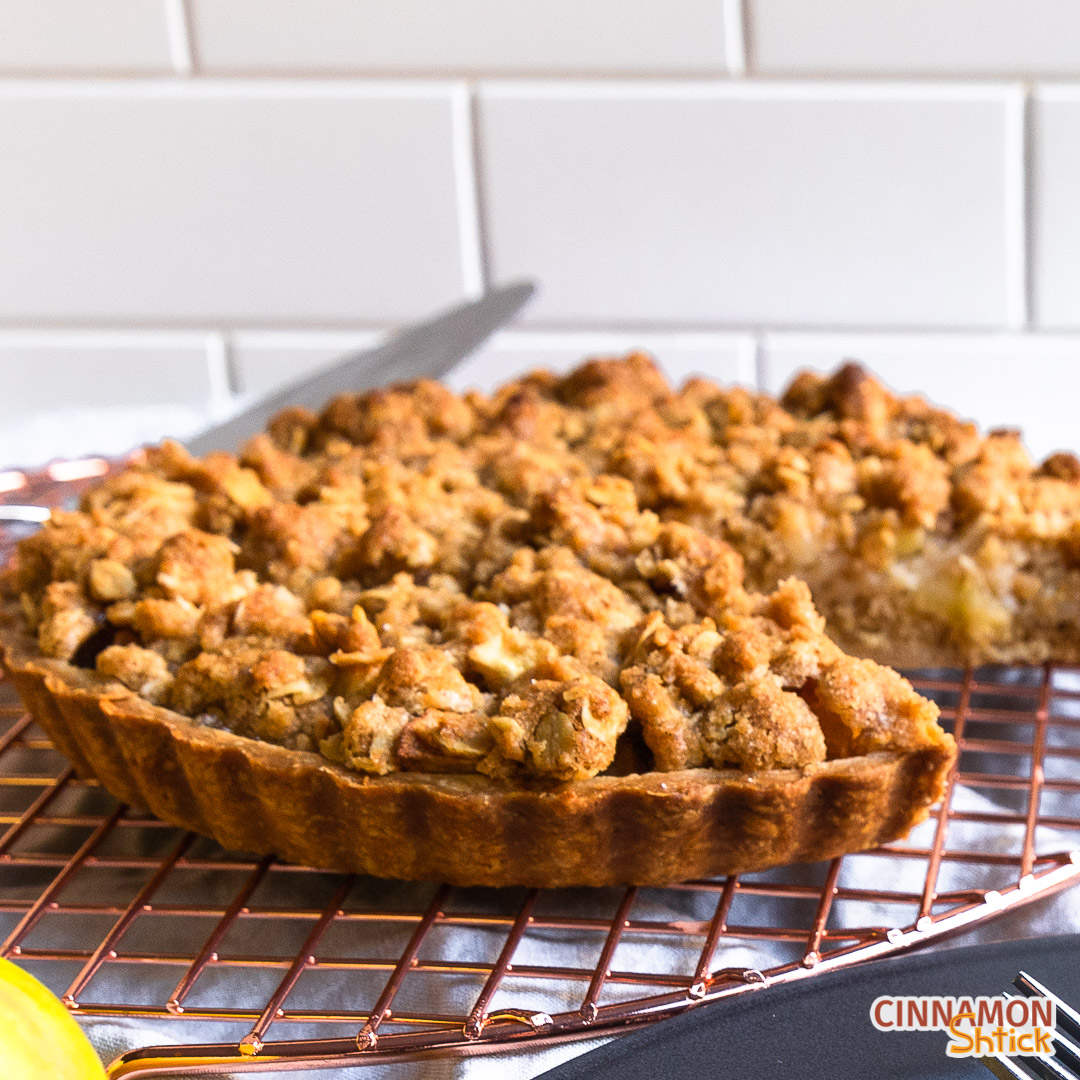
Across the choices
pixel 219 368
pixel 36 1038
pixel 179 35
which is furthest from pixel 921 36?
pixel 36 1038

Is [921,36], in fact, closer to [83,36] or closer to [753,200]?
[753,200]

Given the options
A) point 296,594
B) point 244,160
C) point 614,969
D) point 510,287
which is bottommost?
point 614,969

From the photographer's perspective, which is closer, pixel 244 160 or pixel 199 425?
pixel 199 425

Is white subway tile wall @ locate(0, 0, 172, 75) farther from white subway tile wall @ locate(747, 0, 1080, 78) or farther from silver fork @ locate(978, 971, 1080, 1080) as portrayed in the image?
silver fork @ locate(978, 971, 1080, 1080)

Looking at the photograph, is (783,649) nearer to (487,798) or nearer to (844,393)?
(487,798)

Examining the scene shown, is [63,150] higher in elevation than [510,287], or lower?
higher

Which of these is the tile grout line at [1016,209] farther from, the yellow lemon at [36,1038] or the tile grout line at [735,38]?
the yellow lemon at [36,1038]

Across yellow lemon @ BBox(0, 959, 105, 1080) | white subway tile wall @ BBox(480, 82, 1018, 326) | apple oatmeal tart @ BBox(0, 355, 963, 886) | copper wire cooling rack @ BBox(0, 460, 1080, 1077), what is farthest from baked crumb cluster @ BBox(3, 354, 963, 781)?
white subway tile wall @ BBox(480, 82, 1018, 326)

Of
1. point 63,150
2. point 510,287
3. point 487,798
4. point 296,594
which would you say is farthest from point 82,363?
point 487,798
